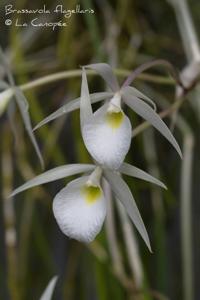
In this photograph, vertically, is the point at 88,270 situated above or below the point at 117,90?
below

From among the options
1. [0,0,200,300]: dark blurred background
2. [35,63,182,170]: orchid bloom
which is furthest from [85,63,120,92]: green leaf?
[0,0,200,300]: dark blurred background

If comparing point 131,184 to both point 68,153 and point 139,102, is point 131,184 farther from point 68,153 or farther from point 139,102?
point 139,102

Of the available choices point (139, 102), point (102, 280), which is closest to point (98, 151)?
point (139, 102)

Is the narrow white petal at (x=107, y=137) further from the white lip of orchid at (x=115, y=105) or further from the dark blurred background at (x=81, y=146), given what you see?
the dark blurred background at (x=81, y=146)

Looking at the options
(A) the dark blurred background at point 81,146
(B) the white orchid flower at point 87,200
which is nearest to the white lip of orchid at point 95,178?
(B) the white orchid flower at point 87,200

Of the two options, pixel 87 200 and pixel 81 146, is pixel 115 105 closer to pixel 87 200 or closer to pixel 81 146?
pixel 87 200

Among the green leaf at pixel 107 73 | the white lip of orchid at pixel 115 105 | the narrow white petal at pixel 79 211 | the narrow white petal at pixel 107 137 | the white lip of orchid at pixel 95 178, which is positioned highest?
the green leaf at pixel 107 73

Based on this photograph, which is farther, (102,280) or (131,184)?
(131,184)

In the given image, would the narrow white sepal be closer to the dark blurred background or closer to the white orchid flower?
the white orchid flower
